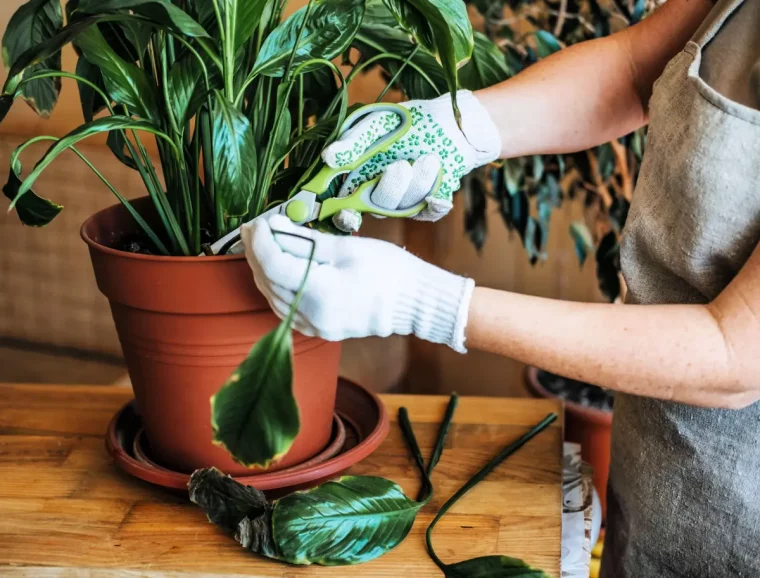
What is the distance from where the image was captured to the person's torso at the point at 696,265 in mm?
730

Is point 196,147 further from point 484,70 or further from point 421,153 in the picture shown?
point 484,70

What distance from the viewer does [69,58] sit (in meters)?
1.51

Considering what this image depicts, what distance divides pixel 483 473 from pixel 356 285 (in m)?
0.33

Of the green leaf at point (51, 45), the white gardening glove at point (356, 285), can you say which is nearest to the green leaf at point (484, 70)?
the white gardening glove at point (356, 285)

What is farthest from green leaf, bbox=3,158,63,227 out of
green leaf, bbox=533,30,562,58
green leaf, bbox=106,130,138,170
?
green leaf, bbox=533,30,562,58

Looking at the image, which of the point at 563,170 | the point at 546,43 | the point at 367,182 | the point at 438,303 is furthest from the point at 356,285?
the point at 563,170

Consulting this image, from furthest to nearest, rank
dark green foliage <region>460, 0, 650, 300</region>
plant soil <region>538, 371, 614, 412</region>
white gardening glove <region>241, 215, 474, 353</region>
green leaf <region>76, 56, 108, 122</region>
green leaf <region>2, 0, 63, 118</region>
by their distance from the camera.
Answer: plant soil <region>538, 371, 614, 412</region>, dark green foliage <region>460, 0, 650, 300</region>, green leaf <region>76, 56, 108, 122</region>, green leaf <region>2, 0, 63, 118</region>, white gardening glove <region>241, 215, 474, 353</region>

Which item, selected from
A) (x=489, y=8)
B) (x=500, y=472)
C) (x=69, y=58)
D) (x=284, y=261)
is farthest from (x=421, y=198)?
(x=69, y=58)

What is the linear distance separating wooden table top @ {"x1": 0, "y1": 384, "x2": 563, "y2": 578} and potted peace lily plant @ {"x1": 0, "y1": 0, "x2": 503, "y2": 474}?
8 cm

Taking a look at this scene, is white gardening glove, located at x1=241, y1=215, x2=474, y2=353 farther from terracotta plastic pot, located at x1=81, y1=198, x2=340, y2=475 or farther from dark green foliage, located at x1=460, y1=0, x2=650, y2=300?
dark green foliage, located at x1=460, y1=0, x2=650, y2=300

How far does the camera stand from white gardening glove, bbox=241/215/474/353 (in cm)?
69

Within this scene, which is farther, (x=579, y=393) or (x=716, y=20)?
(x=579, y=393)

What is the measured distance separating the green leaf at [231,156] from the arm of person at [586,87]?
34 cm

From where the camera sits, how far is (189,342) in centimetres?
79
